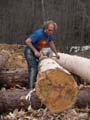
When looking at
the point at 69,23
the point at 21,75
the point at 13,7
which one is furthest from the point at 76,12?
the point at 21,75

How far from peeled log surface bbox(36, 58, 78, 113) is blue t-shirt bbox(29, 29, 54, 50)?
5.71 feet

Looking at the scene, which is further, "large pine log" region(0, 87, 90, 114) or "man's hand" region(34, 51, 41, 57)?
"man's hand" region(34, 51, 41, 57)

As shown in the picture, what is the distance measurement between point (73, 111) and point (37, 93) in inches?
28.5

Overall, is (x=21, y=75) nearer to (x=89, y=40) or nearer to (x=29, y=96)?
(x=29, y=96)

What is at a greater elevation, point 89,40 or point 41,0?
point 41,0

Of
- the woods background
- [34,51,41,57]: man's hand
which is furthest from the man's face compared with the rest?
the woods background

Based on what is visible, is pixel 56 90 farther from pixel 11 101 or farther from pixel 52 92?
pixel 11 101

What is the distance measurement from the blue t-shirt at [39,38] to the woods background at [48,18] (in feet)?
31.2

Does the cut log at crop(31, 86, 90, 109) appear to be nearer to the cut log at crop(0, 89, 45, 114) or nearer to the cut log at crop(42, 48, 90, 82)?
the cut log at crop(0, 89, 45, 114)

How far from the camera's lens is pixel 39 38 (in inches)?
362

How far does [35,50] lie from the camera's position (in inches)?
360

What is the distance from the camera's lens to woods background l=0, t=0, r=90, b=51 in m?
19.3

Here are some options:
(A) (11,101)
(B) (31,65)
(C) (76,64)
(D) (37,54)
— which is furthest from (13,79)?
(A) (11,101)

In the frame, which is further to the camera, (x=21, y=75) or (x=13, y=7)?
(x=13, y=7)
